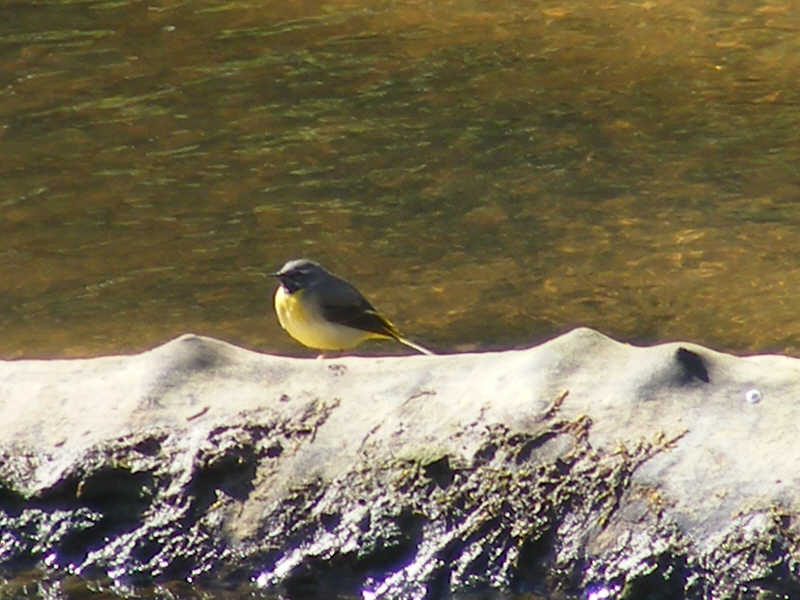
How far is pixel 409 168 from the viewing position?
1200cm

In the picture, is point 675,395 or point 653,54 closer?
point 675,395

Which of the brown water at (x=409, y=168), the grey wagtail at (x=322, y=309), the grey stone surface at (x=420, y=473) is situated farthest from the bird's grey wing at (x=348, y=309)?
the brown water at (x=409, y=168)

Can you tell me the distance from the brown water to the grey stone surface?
9.51ft

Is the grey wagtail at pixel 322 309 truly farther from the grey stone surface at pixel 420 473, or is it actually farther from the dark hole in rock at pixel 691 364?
the dark hole in rock at pixel 691 364

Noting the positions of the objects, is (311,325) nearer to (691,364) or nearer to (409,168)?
(691,364)

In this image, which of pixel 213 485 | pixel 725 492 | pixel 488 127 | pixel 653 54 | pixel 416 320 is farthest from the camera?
pixel 653 54

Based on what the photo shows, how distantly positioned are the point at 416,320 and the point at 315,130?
11.6 feet

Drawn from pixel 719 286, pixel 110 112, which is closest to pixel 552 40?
pixel 110 112

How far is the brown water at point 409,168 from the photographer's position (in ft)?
32.4

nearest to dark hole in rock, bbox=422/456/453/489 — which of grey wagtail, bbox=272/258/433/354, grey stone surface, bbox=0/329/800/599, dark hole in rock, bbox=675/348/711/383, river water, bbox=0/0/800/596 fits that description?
grey stone surface, bbox=0/329/800/599

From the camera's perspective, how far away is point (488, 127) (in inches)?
502

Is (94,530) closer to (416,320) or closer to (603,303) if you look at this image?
(416,320)

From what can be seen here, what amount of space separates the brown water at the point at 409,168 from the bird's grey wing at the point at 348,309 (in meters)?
1.45

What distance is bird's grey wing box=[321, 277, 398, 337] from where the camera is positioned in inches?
307
